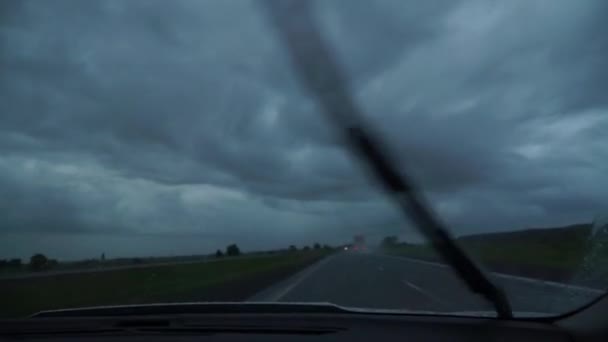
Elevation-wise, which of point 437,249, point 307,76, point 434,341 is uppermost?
point 307,76

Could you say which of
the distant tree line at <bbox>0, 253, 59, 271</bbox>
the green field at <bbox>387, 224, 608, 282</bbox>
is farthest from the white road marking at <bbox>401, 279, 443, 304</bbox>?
the distant tree line at <bbox>0, 253, 59, 271</bbox>

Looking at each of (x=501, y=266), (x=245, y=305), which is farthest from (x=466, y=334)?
(x=501, y=266)

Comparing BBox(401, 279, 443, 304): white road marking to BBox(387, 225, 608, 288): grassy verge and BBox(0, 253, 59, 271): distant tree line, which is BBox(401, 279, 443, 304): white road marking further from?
BBox(0, 253, 59, 271): distant tree line

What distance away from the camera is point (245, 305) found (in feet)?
18.4

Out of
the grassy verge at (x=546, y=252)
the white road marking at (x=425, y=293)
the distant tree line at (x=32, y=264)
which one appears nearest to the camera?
the grassy verge at (x=546, y=252)

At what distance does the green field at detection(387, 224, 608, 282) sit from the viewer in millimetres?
5473

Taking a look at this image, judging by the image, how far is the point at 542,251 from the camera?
18281 millimetres

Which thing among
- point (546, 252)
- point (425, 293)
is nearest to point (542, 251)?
point (546, 252)

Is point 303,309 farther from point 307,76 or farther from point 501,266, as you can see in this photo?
point 501,266

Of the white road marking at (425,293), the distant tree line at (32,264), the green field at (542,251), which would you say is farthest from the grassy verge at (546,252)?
the distant tree line at (32,264)

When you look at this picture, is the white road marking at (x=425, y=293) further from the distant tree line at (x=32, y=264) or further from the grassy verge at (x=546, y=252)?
the distant tree line at (x=32, y=264)

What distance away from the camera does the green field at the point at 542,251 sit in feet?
18.0

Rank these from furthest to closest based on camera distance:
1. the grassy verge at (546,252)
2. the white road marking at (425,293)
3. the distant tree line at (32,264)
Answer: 1. the distant tree line at (32,264)
2. the white road marking at (425,293)
3. the grassy verge at (546,252)

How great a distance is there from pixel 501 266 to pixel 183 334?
2689cm
